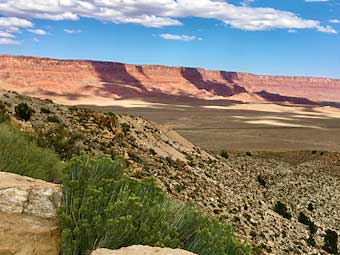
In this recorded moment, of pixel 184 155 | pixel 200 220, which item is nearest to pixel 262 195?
pixel 184 155

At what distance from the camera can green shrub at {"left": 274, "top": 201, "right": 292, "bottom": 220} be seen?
21.6 m

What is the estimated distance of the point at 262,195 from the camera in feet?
81.6

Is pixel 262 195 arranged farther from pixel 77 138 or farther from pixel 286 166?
pixel 286 166

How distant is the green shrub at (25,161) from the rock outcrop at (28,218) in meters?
2.38

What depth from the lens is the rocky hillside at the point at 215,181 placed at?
17.8 metres

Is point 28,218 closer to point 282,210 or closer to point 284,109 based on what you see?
point 282,210

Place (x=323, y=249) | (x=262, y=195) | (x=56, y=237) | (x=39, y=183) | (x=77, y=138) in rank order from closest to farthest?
(x=56, y=237) → (x=39, y=183) → (x=323, y=249) → (x=77, y=138) → (x=262, y=195)

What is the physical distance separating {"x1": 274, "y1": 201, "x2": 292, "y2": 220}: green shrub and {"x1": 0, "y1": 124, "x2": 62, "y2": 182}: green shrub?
1240cm

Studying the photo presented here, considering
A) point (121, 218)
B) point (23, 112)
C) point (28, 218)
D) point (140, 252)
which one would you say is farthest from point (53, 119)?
point (140, 252)

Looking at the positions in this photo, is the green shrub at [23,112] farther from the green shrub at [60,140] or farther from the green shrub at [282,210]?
the green shrub at [282,210]

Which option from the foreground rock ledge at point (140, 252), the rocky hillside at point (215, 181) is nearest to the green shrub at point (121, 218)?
the foreground rock ledge at point (140, 252)

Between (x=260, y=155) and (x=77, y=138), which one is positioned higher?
(x=77, y=138)

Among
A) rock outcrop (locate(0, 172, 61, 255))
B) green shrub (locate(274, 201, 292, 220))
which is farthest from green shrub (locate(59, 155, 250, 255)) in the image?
green shrub (locate(274, 201, 292, 220))

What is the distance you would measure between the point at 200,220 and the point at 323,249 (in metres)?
12.2
